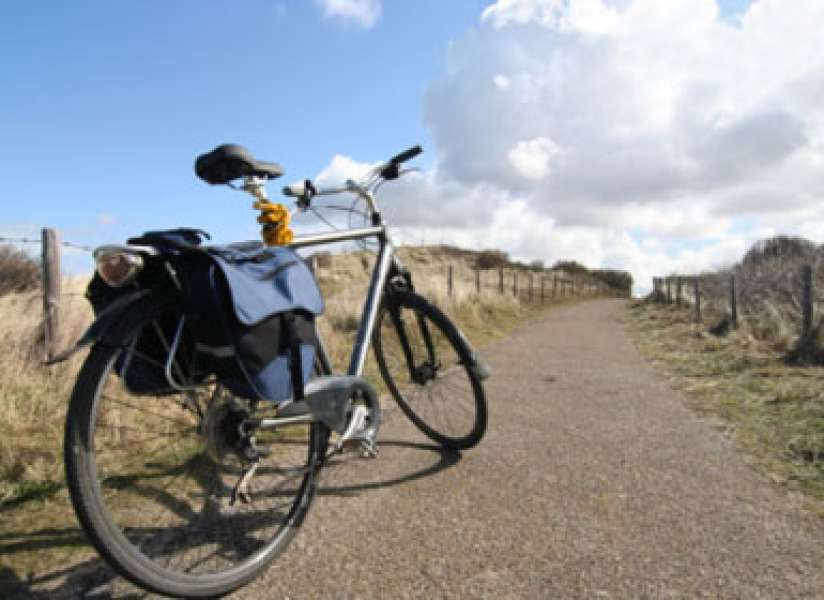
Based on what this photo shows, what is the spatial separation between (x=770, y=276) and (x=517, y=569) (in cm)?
1219

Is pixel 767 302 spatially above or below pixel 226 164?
below

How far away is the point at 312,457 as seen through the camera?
7.43 feet

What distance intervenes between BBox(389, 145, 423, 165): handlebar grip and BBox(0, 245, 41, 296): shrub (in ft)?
18.9

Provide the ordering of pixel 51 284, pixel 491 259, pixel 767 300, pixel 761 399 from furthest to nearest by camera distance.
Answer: pixel 491 259
pixel 767 300
pixel 761 399
pixel 51 284

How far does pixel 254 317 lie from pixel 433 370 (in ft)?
6.03

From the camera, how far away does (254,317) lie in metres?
1.69

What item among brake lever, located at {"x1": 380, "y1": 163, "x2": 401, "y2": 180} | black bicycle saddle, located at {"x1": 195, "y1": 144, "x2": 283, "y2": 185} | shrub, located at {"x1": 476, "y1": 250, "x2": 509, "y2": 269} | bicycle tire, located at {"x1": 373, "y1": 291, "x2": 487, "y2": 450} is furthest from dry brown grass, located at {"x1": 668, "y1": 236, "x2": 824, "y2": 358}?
shrub, located at {"x1": 476, "y1": 250, "x2": 509, "y2": 269}

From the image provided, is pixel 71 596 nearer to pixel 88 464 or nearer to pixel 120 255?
pixel 88 464

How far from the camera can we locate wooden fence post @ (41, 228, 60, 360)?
4.21 meters

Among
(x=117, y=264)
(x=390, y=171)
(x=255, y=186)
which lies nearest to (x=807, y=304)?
(x=390, y=171)

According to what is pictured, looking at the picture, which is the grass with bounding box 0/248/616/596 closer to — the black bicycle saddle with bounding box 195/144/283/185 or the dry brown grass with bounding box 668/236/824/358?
the black bicycle saddle with bounding box 195/144/283/185

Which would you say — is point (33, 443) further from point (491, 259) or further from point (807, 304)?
point (491, 259)

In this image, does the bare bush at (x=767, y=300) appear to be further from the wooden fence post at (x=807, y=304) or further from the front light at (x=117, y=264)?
the front light at (x=117, y=264)

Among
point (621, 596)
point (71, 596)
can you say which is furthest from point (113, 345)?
point (621, 596)
